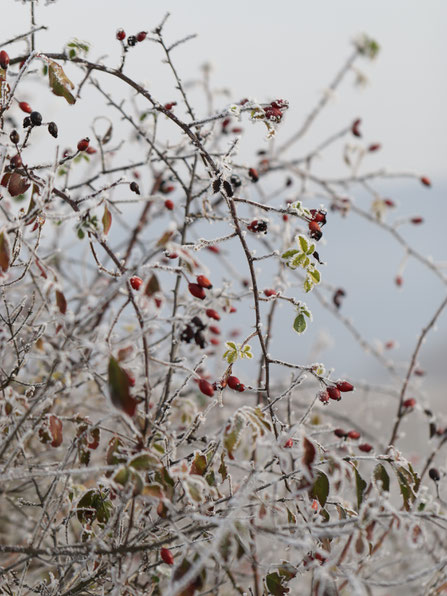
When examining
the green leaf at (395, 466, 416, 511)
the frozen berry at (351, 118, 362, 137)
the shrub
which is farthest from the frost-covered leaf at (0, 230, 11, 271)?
the frozen berry at (351, 118, 362, 137)

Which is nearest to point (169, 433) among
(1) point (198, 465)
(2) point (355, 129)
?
(1) point (198, 465)

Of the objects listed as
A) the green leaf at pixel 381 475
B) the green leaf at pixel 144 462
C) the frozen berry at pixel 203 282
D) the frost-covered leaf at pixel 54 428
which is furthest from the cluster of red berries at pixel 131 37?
the green leaf at pixel 381 475

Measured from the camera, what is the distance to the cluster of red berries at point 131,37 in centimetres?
161

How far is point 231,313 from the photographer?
6.19ft

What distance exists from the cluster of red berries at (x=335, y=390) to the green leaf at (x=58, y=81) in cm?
88

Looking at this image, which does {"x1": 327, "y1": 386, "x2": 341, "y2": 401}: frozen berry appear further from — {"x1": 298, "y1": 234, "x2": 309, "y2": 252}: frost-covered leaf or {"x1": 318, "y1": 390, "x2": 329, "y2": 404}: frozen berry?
{"x1": 298, "y1": 234, "x2": 309, "y2": 252}: frost-covered leaf

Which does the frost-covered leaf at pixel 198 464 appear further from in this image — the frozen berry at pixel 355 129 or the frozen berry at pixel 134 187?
the frozen berry at pixel 355 129

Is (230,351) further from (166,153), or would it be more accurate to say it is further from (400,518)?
(166,153)

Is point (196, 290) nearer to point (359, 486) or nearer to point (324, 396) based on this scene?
point (324, 396)

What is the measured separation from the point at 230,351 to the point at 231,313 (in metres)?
0.50

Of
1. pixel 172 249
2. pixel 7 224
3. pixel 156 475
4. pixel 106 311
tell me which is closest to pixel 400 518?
pixel 156 475

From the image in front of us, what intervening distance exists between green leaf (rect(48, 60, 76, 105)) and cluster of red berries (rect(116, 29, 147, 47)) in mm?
236

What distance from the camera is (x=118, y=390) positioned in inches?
38.2

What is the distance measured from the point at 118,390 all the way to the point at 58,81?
81 centimetres
